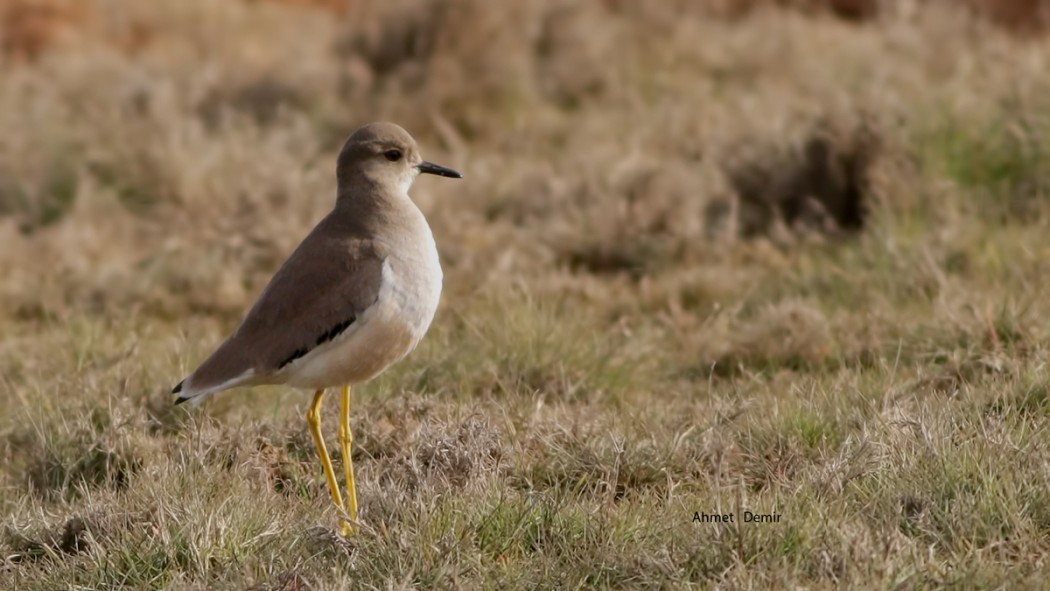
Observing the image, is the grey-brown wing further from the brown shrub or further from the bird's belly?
the brown shrub

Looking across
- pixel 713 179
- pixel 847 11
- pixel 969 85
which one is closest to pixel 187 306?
pixel 713 179

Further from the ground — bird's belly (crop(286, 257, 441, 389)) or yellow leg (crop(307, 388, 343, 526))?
bird's belly (crop(286, 257, 441, 389))

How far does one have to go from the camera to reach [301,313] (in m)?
5.57

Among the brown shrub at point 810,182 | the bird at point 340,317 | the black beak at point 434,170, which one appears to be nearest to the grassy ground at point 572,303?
the brown shrub at point 810,182

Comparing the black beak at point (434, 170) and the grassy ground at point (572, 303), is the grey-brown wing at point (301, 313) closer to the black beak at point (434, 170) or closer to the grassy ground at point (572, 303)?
the grassy ground at point (572, 303)

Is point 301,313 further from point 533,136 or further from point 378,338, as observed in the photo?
point 533,136

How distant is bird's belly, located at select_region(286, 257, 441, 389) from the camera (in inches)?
215

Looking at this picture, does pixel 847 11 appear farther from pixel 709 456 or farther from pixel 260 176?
pixel 709 456

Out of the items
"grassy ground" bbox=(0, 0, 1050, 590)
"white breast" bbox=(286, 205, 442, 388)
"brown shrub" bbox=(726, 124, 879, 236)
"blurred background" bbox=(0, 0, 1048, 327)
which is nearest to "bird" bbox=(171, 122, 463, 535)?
"white breast" bbox=(286, 205, 442, 388)

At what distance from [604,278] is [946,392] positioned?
337 centimetres

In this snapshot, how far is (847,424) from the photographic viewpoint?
5.79 metres

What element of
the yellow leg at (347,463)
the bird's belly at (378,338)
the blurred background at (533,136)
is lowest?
the blurred background at (533,136)

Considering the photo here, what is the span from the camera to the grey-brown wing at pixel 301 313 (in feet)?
18.0

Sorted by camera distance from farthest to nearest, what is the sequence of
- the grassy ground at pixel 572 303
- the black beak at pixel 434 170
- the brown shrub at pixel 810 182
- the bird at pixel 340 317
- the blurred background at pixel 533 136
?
the brown shrub at pixel 810 182, the blurred background at pixel 533 136, the black beak at pixel 434 170, the bird at pixel 340 317, the grassy ground at pixel 572 303
